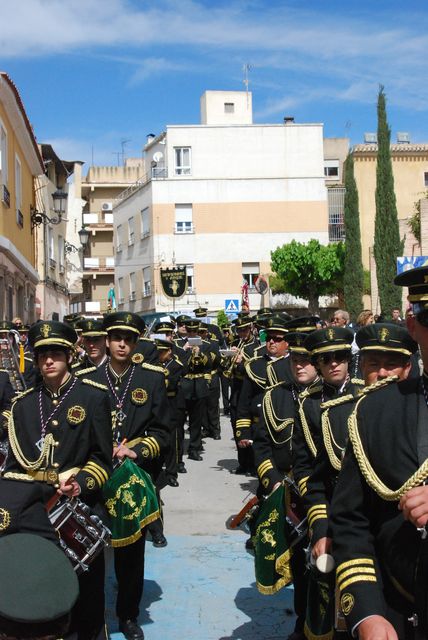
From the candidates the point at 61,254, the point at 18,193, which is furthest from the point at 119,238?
the point at 18,193

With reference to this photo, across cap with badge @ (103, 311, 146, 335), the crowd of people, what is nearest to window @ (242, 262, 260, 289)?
the crowd of people

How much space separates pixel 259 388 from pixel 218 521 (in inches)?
59.2

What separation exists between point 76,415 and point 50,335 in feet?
1.64

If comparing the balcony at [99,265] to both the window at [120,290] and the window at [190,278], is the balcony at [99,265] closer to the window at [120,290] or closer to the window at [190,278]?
the window at [120,290]

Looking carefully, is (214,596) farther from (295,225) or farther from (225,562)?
(295,225)

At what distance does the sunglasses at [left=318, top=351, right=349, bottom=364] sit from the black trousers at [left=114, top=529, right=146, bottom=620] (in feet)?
6.02

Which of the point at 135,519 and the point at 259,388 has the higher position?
the point at 259,388

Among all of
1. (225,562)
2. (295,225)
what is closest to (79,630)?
(225,562)

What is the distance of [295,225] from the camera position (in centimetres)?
4681

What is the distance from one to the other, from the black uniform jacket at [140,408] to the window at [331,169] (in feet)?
164

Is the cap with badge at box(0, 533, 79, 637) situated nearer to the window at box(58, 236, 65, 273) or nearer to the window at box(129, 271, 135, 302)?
the window at box(58, 236, 65, 273)

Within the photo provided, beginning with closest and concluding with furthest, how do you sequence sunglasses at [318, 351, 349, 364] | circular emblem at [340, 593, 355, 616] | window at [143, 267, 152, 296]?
circular emblem at [340, 593, 355, 616], sunglasses at [318, 351, 349, 364], window at [143, 267, 152, 296]

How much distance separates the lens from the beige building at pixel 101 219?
232 feet

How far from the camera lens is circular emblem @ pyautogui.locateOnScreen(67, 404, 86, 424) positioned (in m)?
4.79
